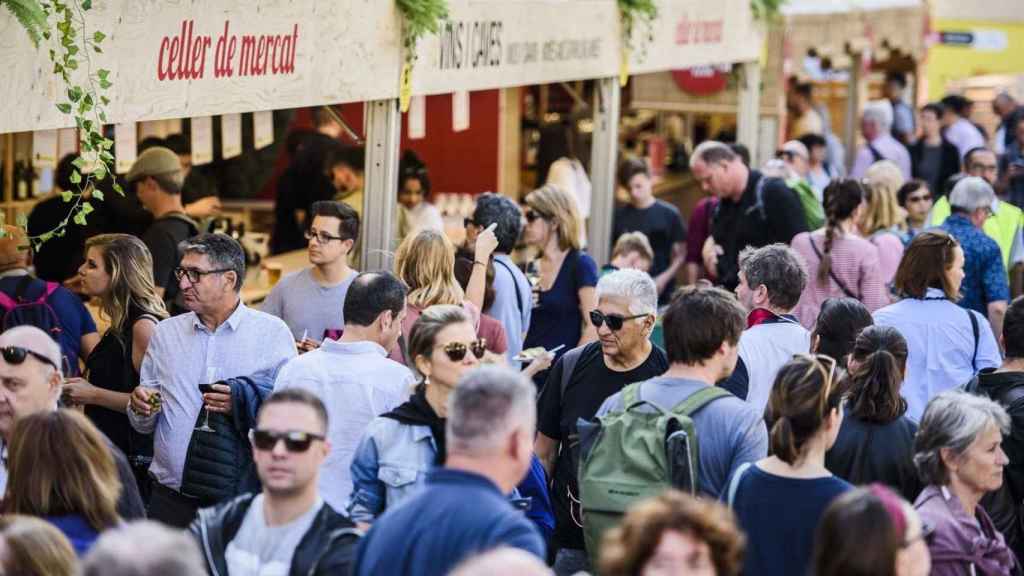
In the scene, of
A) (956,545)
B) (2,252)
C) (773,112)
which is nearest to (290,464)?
(956,545)

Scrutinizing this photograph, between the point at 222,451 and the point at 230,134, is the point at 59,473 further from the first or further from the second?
the point at 230,134

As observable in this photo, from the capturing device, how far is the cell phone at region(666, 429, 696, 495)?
4.52m

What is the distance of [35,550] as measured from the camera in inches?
148

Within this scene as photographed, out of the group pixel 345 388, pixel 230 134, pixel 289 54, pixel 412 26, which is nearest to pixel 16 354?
pixel 345 388

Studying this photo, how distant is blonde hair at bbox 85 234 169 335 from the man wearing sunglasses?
2697 millimetres

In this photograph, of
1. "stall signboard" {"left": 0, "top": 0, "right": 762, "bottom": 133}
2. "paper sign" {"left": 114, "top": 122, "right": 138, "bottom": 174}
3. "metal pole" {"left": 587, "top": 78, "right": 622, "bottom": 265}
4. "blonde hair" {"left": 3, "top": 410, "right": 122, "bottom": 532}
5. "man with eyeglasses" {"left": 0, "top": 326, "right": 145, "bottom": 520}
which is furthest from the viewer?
"metal pole" {"left": 587, "top": 78, "right": 622, "bottom": 265}

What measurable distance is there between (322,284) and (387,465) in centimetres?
236

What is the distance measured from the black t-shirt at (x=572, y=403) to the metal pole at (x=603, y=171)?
5212mm

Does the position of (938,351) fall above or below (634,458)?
above

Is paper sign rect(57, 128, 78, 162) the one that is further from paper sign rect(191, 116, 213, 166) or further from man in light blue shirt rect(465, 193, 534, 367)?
man in light blue shirt rect(465, 193, 534, 367)

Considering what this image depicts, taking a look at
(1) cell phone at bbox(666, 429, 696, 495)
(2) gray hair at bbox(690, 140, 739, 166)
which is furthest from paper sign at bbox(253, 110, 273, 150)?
(1) cell phone at bbox(666, 429, 696, 495)

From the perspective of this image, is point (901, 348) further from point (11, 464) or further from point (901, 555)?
point (11, 464)

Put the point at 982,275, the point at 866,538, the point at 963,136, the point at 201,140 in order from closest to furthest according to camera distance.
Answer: the point at 866,538 < the point at 982,275 < the point at 201,140 < the point at 963,136

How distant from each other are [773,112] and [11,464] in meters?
11.2
